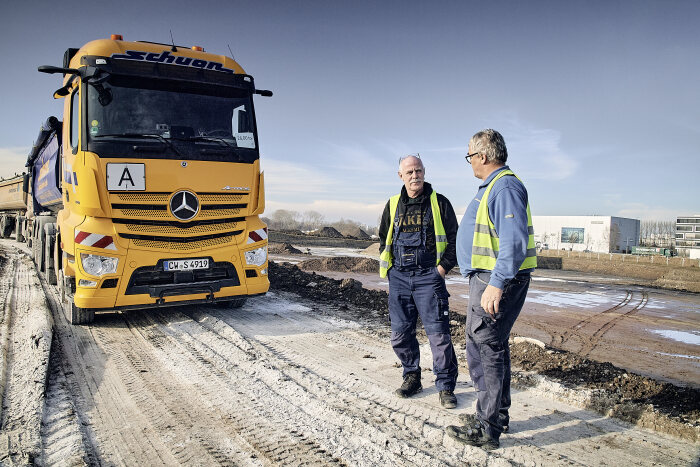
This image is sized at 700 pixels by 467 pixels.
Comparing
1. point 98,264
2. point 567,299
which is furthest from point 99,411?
point 567,299

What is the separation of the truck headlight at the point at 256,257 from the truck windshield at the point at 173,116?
4.15 feet

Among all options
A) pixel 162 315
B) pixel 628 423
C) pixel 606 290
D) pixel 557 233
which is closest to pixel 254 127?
pixel 162 315

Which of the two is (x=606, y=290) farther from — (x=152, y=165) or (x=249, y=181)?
(x=152, y=165)

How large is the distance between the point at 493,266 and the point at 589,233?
239 ft

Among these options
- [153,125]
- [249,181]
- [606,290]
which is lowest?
[606,290]

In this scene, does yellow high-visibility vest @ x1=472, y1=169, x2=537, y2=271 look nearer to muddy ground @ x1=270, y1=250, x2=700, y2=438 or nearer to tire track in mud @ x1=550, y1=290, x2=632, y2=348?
muddy ground @ x1=270, y1=250, x2=700, y2=438

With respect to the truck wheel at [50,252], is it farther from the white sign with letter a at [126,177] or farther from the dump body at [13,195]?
the dump body at [13,195]

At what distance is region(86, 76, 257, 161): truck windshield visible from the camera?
204 inches

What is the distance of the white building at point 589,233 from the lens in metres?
64.1

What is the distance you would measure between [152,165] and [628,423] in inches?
211

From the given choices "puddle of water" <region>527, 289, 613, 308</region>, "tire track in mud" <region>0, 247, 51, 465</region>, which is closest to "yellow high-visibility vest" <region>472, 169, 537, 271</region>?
"tire track in mud" <region>0, 247, 51, 465</region>

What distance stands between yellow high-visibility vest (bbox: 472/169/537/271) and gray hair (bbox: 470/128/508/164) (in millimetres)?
110

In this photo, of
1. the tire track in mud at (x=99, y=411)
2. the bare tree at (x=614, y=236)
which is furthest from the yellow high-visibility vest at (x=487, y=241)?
the bare tree at (x=614, y=236)

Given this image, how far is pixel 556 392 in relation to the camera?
3719 mm
